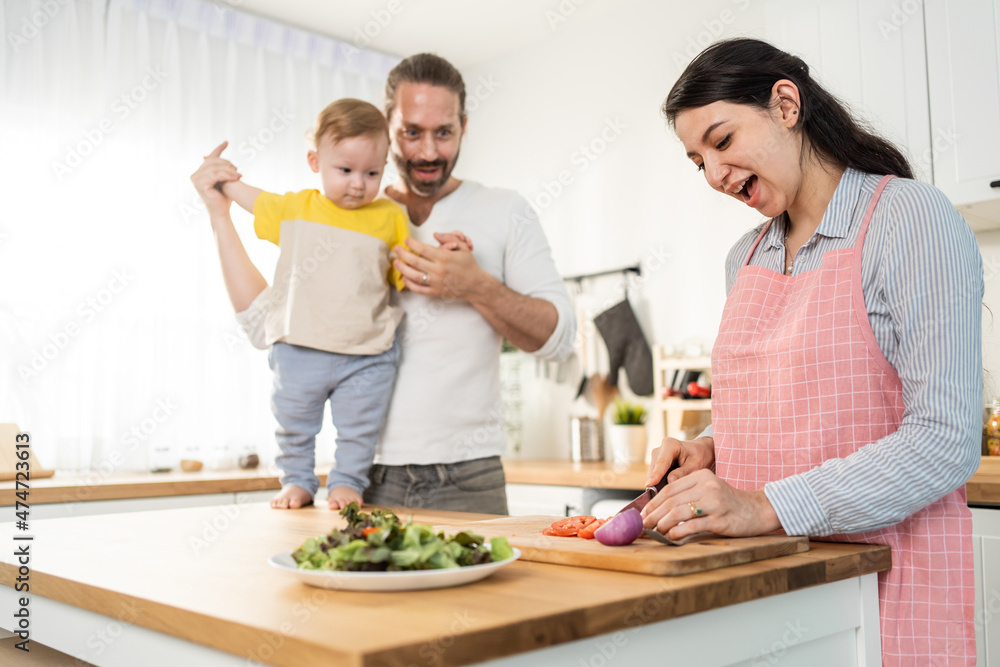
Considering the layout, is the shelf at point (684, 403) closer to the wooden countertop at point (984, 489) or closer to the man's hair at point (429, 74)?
the wooden countertop at point (984, 489)

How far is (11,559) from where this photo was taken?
0.99m

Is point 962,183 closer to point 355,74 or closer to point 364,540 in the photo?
point 364,540

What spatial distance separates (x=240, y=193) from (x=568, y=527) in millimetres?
1062

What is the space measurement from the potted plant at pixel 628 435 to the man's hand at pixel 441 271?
5.23 feet

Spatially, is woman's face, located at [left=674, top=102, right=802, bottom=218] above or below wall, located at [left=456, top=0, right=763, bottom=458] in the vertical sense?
below

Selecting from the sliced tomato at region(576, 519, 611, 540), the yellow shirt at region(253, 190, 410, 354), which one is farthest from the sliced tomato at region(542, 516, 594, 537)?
the yellow shirt at region(253, 190, 410, 354)

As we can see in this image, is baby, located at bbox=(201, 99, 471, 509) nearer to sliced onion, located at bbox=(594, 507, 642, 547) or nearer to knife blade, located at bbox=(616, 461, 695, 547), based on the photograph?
knife blade, located at bbox=(616, 461, 695, 547)

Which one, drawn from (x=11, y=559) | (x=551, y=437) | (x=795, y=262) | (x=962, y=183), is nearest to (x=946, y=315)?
(x=795, y=262)

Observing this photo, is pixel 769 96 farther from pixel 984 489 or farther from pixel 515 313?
pixel 984 489

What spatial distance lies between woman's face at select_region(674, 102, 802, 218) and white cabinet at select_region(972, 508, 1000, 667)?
3.76 ft

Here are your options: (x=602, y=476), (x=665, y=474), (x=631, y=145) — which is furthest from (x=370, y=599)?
(x=631, y=145)

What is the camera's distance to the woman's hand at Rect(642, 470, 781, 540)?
2.94ft

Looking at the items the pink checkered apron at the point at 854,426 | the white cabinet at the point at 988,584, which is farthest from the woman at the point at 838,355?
the white cabinet at the point at 988,584

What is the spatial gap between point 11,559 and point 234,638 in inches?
21.3
